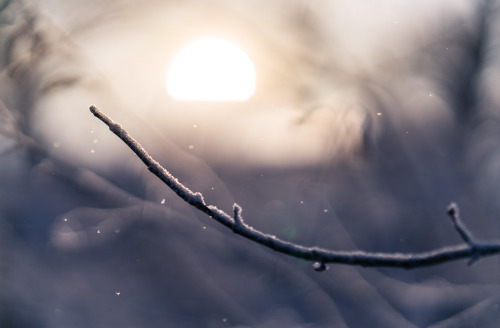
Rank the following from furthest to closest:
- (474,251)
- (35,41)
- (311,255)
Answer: (35,41) → (311,255) → (474,251)

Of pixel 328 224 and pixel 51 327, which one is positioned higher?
pixel 328 224

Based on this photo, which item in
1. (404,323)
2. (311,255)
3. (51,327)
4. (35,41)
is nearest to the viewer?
(311,255)

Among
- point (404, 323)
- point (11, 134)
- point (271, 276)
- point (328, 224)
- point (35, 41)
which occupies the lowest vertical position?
point (404, 323)

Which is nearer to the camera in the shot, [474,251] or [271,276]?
[474,251]

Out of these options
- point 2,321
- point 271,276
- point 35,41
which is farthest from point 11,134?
point 271,276

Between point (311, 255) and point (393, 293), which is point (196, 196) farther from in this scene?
point (393, 293)

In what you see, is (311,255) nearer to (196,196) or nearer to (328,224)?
(196,196)

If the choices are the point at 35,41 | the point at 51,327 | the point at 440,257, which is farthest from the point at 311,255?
the point at 35,41
